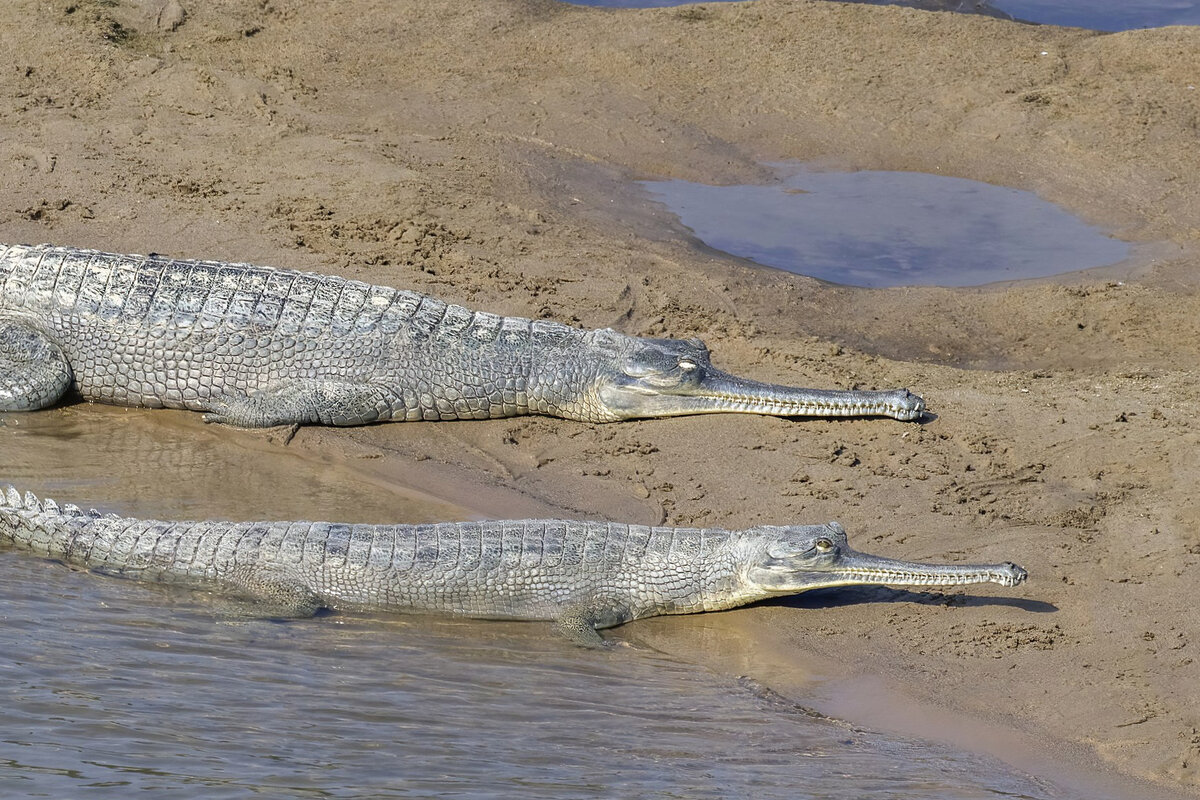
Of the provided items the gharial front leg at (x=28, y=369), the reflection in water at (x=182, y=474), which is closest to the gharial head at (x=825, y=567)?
the reflection in water at (x=182, y=474)

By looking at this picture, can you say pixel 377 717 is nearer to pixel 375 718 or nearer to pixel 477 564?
pixel 375 718

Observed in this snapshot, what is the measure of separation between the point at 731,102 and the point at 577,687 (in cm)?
1046

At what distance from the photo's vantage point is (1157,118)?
1480cm

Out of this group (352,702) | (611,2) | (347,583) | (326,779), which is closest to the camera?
(326,779)

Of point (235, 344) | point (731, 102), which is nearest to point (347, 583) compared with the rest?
point (235, 344)

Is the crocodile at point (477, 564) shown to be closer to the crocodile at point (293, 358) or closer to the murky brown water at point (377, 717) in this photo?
the murky brown water at point (377, 717)

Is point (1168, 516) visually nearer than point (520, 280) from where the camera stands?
Yes

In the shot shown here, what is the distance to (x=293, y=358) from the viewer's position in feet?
30.9

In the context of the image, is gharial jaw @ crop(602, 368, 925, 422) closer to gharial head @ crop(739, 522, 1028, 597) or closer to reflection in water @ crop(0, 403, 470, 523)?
reflection in water @ crop(0, 403, 470, 523)

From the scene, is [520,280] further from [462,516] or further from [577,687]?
[577,687]

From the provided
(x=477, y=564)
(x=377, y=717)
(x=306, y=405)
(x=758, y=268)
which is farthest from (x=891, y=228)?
(x=377, y=717)

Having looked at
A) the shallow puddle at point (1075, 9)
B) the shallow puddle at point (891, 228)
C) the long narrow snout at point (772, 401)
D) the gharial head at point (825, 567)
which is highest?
the shallow puddle at point (1075, 9)

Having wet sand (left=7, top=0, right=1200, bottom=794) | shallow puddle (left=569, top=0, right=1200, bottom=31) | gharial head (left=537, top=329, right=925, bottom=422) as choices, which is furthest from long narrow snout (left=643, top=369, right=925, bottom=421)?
shallow puddle (left=569, top=0, right=1200, bottom=31)

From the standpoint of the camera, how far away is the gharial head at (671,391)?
9.12 metres
